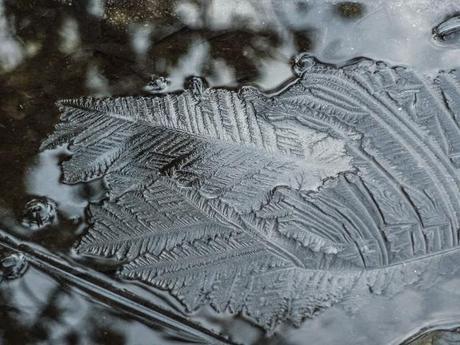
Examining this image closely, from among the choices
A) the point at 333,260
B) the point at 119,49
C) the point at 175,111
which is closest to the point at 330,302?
the point at 333,260

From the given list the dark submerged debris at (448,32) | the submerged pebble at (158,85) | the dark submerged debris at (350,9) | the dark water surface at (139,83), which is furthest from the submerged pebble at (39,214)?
the dark submerged debris at (448,32)

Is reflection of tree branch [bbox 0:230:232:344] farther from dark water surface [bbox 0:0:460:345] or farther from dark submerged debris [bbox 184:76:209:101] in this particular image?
dark submerged debris [bbox 184:76:209:101]

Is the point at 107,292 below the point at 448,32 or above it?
below

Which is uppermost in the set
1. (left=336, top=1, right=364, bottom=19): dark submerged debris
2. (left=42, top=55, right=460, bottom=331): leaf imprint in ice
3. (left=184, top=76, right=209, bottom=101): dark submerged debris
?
(left=336, top=1, right=364, bottom=19): dark submerged debris

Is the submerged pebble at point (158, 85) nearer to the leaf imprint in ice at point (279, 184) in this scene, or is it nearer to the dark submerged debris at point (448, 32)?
the leaf imprint in ice at point (279, 184)

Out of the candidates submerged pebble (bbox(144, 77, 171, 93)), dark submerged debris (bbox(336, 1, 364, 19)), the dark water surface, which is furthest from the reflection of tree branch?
dark submerged debris (bbox(336, 1, 364, 19))

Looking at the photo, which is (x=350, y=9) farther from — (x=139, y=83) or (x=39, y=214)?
(x=39, y=214)

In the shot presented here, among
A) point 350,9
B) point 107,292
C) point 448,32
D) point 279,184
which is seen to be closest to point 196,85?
point 279,184
